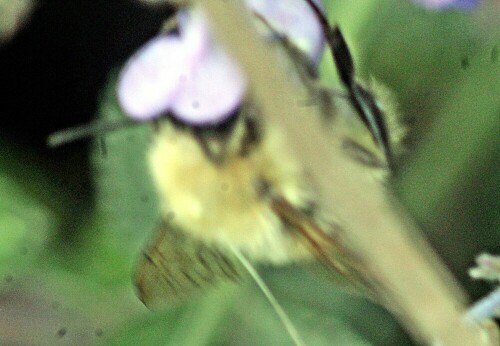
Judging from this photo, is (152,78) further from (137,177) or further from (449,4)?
(449,4)

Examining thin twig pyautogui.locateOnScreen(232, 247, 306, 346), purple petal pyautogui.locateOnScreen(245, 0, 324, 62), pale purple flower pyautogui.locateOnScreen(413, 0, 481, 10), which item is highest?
purple petal pyautogui.locateOnScreen(245, 0, 324, 62)

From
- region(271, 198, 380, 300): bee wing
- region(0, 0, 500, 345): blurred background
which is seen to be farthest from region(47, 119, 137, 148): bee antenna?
region(271, 198, 380, 300): bee wing

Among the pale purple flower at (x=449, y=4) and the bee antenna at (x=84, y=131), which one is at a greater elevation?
the bee antenna at (x=84, y=131)

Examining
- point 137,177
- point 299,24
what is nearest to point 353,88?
point 299,24

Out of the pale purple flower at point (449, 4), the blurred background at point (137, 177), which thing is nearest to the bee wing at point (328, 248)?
the blurred background at point (137, 177)

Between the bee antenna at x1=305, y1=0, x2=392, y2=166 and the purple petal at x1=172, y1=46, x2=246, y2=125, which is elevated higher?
the purple petal at x1=172, y1=46, x2=246, y2=125

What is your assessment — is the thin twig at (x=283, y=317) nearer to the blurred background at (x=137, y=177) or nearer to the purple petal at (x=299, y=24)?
the blurred background at (x=137, y=177)

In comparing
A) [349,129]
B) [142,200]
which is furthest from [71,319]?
[349,129]

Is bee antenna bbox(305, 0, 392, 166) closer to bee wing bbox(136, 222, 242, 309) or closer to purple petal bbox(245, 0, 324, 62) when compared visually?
purple petal bbox(245, 0, 324, 62)
